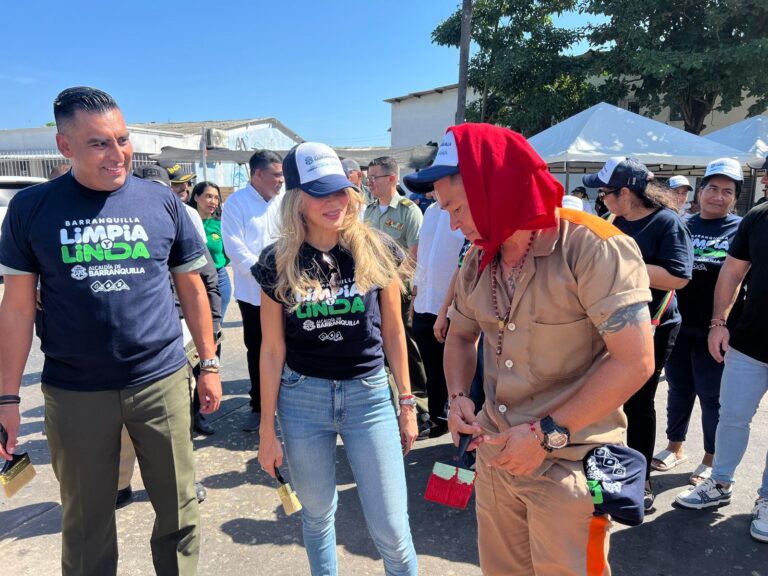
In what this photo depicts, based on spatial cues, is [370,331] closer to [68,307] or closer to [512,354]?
[512,354]

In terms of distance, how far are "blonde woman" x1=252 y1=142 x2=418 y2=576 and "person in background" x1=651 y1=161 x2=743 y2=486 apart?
7.83 ft

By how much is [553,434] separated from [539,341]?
0.27 meters

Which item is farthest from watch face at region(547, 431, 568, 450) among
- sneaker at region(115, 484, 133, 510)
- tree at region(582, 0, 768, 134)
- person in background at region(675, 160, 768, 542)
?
tree at region(582, 0, 768, 134)

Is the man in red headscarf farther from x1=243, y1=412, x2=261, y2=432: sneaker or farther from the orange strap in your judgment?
x1=243, y1=412, x2=261, y2=432: sneaker

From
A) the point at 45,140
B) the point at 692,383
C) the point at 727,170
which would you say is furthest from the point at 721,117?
the point at 45,140

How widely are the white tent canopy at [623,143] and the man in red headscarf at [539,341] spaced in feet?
22.1

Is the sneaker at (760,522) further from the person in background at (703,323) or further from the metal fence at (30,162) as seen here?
the metal fence at (30,162)

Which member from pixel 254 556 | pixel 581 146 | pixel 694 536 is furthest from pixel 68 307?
pixel 581 146

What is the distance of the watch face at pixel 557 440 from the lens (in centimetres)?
149

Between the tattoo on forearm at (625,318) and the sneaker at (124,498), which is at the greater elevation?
the tattoo on forearm at (625,318)

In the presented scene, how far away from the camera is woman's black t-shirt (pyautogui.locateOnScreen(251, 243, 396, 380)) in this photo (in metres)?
2.09

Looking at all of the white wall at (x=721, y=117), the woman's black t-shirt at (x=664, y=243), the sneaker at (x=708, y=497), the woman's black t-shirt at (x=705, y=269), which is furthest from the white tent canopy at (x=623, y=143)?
the white wall at (x=721, y=117)

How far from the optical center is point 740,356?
9.50ft

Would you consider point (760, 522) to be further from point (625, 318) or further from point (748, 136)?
point (748, 136)
